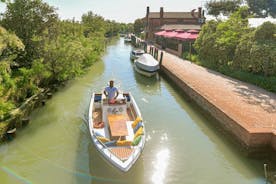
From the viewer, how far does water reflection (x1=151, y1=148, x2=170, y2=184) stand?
8.76 meters

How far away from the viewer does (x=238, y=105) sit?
43.9 ft

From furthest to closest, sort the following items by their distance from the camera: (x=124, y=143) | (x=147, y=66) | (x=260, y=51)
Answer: (x=147, y=66), (x=260, y=51), (x=124, y=143)

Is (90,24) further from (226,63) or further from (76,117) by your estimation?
(76,117)

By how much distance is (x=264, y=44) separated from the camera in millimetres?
16891

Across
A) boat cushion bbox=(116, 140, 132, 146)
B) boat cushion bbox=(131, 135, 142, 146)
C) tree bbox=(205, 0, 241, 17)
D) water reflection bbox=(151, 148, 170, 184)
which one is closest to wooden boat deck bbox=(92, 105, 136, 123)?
water reflection bbox=(151, 148, 170, 184)

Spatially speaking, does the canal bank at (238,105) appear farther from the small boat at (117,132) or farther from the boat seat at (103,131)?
the boat seat at (103,131)

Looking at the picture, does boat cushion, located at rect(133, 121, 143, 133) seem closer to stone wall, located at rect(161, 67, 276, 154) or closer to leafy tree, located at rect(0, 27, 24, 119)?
stone wall, located at rect(161, 67, 276, 154)

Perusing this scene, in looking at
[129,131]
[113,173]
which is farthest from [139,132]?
[113,173]

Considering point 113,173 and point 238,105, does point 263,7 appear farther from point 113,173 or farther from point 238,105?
point 113,173

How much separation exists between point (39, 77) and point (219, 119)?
36.3 ft

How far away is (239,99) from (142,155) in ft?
24.0

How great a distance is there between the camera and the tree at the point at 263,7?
62.1 metres

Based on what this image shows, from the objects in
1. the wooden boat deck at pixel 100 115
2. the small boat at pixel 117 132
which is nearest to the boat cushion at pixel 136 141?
the small boat at pixel 117 132

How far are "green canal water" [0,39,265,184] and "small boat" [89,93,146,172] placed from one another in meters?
0.75
